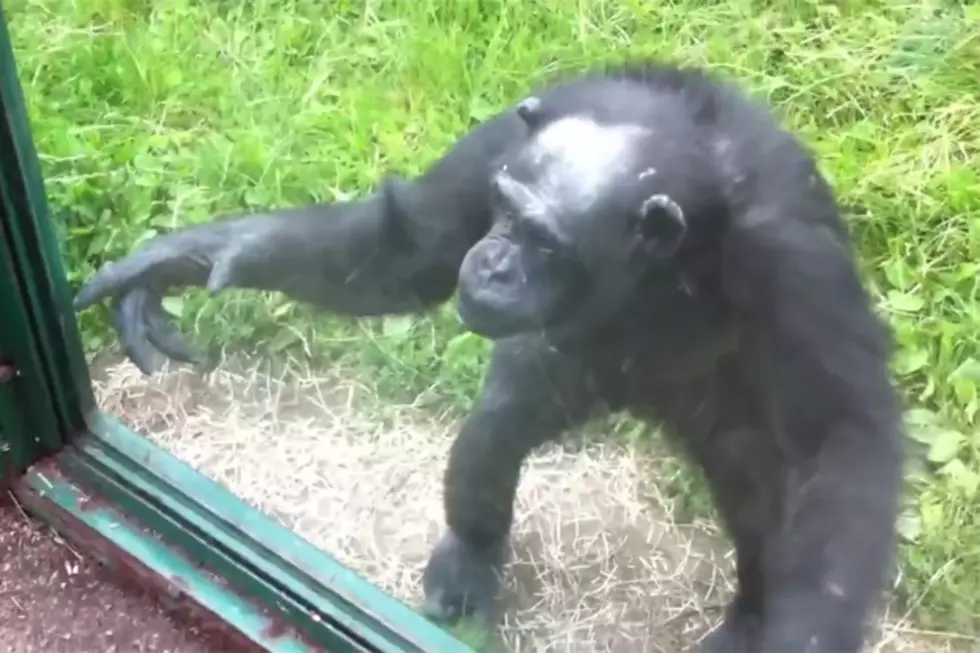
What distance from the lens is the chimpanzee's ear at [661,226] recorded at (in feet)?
2.96

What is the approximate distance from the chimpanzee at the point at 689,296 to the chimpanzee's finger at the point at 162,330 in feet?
0.57

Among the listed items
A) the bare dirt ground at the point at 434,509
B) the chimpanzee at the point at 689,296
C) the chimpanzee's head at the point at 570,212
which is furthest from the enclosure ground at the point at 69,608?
the chimpanzee's head at the point at 570,212

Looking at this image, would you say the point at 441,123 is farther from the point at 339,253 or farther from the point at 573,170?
the point at 573,170

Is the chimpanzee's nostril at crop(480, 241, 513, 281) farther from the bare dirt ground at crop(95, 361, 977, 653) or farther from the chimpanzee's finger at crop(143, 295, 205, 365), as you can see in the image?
the chimpanzee's finger at crop(143, 295, 205, 365)

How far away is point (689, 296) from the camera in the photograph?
97cm

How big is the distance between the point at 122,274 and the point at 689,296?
1.62ft

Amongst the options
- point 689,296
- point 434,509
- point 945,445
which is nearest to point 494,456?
point 434,509

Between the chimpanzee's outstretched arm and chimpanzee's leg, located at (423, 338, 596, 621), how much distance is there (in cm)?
8

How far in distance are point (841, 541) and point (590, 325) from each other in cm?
22

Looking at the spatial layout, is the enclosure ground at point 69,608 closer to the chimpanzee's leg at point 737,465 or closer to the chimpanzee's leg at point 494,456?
the chimpanzee's leg at point 494,456

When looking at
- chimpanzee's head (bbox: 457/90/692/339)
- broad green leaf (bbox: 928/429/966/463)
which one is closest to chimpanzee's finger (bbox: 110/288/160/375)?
chimpanzee's head (bbox: 457/90/692/339)

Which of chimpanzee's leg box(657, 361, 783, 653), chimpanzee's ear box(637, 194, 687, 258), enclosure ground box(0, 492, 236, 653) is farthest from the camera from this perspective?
enclosure ground box(0, 492, 236, 653)

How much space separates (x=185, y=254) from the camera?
118 centimetres

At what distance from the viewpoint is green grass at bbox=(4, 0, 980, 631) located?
1205 millimetres
